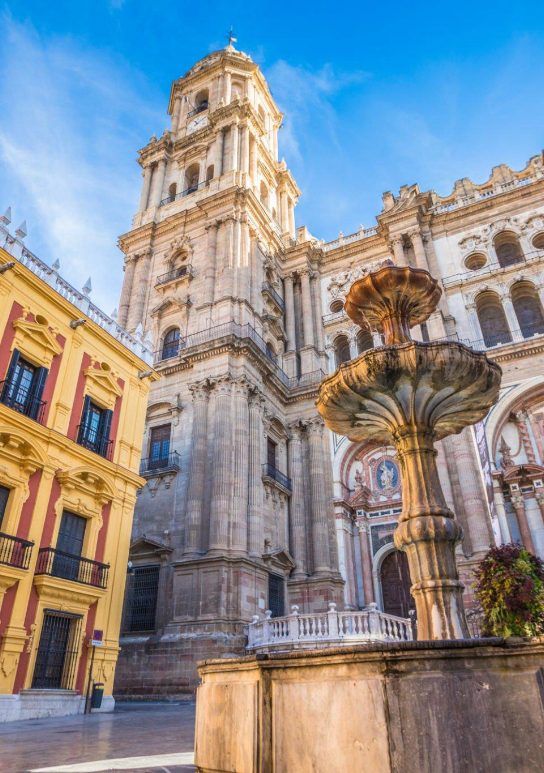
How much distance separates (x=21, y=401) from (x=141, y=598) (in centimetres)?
881

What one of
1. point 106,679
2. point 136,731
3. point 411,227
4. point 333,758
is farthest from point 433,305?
point 411,227

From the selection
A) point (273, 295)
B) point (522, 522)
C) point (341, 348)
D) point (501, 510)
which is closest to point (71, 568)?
point (501, 510)

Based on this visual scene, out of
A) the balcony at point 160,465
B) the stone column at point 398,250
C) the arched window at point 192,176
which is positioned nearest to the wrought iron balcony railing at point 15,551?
the balcony at point 160,465

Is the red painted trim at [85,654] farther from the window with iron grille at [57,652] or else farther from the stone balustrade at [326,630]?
the stone balustrade at [326,630]

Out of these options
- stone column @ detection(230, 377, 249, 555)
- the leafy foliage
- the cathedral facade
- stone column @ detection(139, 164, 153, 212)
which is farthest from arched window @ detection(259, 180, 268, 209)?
the leafy foliage

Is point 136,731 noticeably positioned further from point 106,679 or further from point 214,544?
point 214,544

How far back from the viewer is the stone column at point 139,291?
24953 millimetres

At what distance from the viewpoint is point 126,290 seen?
26531 mm

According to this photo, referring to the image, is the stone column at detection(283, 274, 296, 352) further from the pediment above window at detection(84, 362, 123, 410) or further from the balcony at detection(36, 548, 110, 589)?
the balcony at detection(36, 548, 110, 589)

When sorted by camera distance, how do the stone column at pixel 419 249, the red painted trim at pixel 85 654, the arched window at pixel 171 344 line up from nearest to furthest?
the red painted trim at pixel 85 654, the arched window at pixel 171 344, the stone column at pixel 419 249

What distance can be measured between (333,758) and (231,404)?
16.2 m

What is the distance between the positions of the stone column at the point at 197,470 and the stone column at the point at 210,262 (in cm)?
472

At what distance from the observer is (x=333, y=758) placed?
12.0 ft

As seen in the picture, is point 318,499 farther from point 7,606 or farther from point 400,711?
point 400,711
